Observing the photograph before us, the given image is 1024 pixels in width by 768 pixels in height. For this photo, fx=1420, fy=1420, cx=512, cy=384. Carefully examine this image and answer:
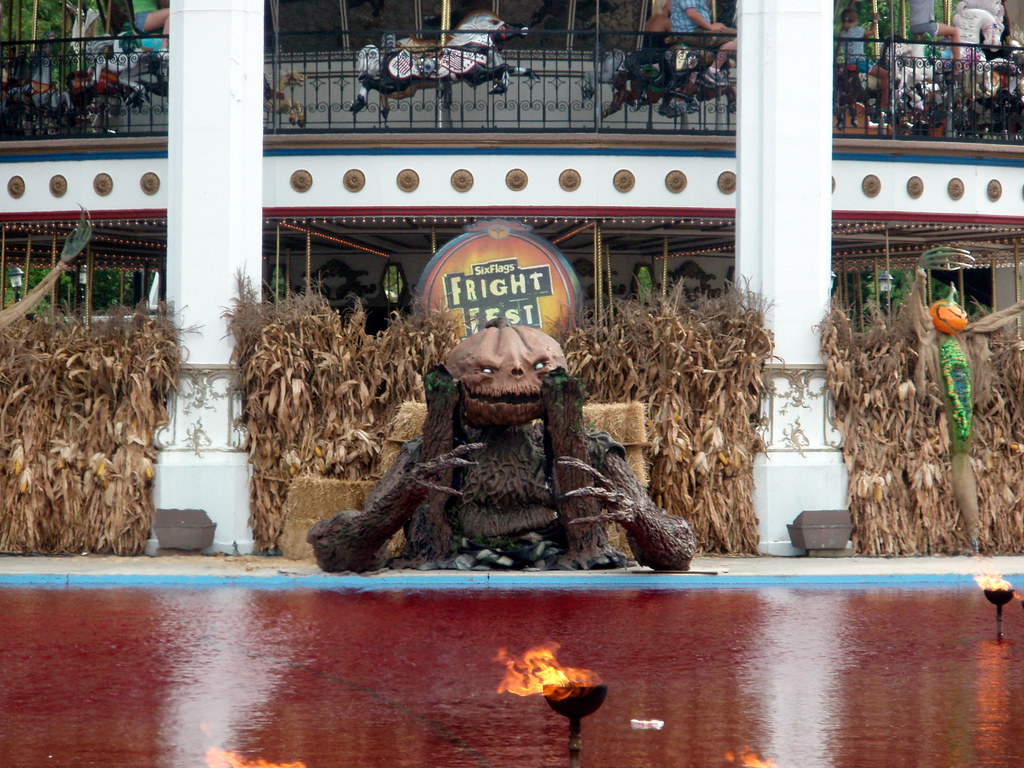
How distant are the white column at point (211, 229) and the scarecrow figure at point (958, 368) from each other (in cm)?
622

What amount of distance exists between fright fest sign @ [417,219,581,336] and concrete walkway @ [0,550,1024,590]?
438 cm

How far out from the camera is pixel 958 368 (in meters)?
Result: 13.0

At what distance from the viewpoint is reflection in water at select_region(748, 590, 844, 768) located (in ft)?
19.1

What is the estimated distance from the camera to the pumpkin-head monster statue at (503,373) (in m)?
10.3

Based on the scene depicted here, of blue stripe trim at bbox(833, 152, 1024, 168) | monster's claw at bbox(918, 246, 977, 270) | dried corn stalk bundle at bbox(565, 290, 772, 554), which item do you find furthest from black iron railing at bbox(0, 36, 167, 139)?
monster's claw at bbox(918, 246, 977, 270)

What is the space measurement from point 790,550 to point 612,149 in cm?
569

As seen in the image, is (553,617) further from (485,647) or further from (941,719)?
(941,719)

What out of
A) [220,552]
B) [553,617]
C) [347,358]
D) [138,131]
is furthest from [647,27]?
[553,617]

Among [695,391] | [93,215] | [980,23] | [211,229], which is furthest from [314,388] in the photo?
[980,23]

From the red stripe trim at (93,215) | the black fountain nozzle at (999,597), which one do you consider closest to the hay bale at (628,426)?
the black fountain nozzle at (999,597)

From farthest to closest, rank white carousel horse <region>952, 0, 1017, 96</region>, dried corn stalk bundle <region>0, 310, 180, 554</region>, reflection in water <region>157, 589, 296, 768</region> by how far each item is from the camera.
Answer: white carousel horse <region>952, 0, 1017, 96</region> < dried corn stalk bundle <region>0, 310, 180, 554</region> < reflection in water <region>157, 589, 296, 768</region>

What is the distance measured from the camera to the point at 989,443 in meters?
13.2

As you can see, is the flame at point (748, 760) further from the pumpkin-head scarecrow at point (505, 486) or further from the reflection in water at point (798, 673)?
the pumpkin-head scarecrow at point (505, 486)

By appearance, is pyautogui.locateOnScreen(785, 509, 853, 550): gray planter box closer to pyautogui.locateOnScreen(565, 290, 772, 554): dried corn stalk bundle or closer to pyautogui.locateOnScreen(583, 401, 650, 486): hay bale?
pyautogui.locateOnScreen(565, 290, 772, 554): dried corn stalk bundle
